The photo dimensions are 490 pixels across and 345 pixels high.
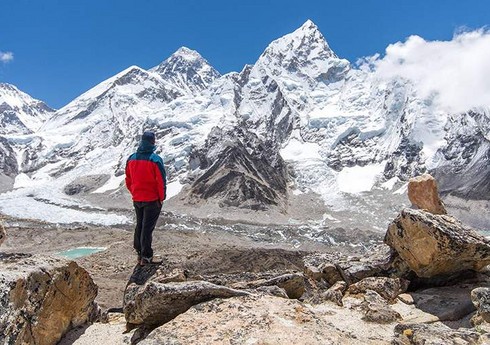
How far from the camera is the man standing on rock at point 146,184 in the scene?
9148 millimetres

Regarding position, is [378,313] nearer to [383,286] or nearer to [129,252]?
[383,286]

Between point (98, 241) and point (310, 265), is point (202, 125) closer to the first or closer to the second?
point (98, 241)

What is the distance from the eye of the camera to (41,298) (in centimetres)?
650

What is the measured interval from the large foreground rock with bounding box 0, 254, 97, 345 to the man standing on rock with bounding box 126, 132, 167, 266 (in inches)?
65.1

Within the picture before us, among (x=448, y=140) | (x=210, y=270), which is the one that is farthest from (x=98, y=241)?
(x=448, y=140)

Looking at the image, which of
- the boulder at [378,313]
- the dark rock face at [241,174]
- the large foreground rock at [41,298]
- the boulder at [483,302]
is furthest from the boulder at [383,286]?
the dark rock face at [241,174]

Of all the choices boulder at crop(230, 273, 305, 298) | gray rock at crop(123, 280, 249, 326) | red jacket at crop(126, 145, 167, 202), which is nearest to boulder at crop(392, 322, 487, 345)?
gray rock at crop(123, 280, 249, 326)

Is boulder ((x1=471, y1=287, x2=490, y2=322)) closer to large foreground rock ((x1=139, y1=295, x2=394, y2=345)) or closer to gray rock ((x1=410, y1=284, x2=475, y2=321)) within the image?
gray rock ((x1=410, y1=284, x2=475, y2=321))

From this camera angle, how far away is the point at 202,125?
196 metres

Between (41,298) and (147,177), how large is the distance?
321 centimetres

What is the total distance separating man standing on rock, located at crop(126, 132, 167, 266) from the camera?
9.15 metres

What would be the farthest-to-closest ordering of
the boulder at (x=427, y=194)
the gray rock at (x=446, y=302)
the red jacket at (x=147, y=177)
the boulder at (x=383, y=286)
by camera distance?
the boulder at (x=427, y=194) < the red jacket at (x=147, y=177) < the boulder at (x=383, y=286) < the gray rock at (x=446, y=302)

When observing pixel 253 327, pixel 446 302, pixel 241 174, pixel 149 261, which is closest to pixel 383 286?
pixel 446 302

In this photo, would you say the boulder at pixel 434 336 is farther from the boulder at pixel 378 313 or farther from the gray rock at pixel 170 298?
the gray rock at pixel 170 298
